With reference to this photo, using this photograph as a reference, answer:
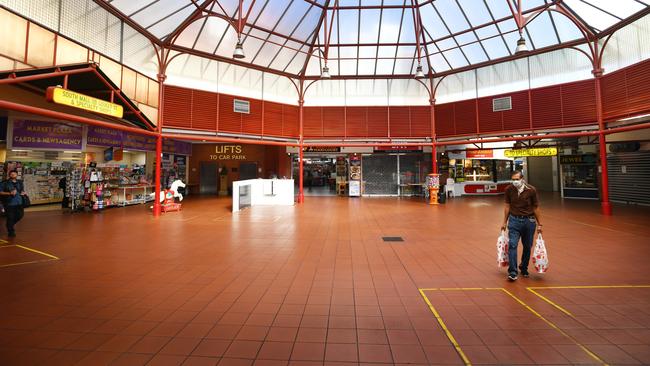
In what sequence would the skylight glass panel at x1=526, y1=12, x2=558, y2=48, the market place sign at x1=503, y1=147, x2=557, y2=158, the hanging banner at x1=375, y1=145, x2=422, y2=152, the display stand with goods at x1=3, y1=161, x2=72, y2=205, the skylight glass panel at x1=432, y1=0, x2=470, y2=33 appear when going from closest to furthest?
the display stand with goods at x1=3, y1=161, x2=72, y2=205, the skylight glass panel at x1=526, y1=12, x2=558, y2=48, the skylight glass panel at x1=432, y1=0, x2=470, y2=33, the market place sign at x1=503, y1=147, x2=557, y2=158, the hanging banner at x1=375, y1=145, x2=422, y2=152

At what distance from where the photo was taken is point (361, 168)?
22594 millimetres

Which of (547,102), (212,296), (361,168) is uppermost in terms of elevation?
(547,102)

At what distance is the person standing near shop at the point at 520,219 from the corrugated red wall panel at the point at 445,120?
13781mm

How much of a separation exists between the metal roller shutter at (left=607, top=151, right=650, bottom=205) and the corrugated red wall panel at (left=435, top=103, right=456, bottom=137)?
9248 mm

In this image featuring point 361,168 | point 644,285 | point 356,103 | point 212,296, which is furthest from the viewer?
point 361,168

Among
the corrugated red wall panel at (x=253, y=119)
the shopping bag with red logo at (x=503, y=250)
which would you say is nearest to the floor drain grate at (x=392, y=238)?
the shopping bag with red logo at (x=503, y=250)

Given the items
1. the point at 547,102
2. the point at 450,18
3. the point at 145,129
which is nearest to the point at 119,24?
the point at 145,129

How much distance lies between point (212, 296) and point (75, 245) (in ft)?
19.0

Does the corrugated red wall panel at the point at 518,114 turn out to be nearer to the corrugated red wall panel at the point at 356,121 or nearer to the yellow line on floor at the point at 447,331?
the corrugated red wall panel at the point at 356,121

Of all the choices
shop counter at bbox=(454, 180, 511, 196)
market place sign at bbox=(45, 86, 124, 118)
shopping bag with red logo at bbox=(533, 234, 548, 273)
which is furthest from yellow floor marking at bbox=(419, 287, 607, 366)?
shop counter at bbox=(454, 180, 511, 196)

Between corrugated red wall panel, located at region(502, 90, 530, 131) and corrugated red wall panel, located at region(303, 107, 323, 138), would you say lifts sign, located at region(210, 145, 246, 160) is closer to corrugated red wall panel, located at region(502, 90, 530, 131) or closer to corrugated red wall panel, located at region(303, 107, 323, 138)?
corrugated red wall panel, located at region(303, 107, 323, 138)

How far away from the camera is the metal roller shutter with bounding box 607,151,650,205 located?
49.6 feet

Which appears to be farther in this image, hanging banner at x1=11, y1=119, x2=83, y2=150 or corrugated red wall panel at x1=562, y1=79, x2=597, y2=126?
corrugated red wall panel at x1=562, y1=79, x2=597, y2=126

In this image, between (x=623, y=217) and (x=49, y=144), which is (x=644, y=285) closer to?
(x=623, y=217)
